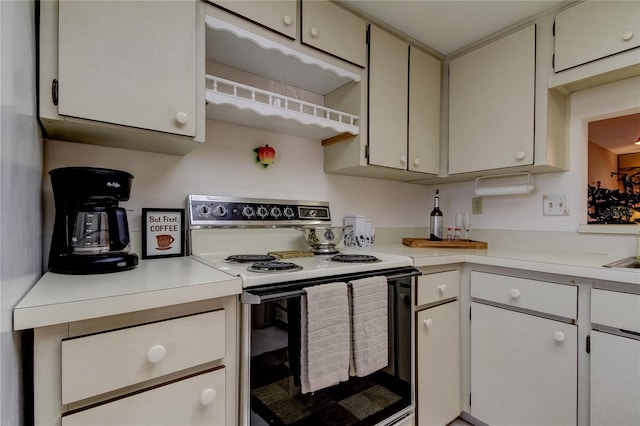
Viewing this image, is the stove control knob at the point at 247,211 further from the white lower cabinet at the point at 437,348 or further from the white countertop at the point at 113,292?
the white lower cabinet at the point at 437,348

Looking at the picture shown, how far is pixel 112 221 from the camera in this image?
1.02 m

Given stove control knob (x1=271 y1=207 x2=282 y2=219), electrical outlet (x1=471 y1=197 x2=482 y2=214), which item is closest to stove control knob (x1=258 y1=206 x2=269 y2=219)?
stove control knob (x1=271 y1=207 x2=282 y2=219)

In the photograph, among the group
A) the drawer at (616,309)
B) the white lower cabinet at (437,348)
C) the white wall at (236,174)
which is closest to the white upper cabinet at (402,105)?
the white wall at (236,174)

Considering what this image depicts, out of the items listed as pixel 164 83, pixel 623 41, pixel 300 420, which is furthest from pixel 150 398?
pixel 623 41

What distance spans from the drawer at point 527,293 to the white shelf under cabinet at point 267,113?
99 centimetres

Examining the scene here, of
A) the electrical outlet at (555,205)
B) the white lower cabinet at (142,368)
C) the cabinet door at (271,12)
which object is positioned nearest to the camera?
the white lower cabinet at (142,368)

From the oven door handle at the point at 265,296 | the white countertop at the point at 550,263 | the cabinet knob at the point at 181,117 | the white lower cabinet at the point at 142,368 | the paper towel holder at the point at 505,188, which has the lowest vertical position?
the white lower cabinet at the point at 142,368

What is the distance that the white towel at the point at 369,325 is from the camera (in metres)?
1.13

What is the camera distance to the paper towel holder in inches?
73.1

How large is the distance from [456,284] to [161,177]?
4.93ft

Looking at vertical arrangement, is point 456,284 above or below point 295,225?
below

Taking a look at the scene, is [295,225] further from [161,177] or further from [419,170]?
[419,170]

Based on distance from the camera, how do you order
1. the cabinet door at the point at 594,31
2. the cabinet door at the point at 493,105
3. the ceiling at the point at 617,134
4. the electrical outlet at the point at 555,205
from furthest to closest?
the ceiling at the point at 617,134, the electrical outlet at the point at 555,205, the cabinet door at the point at 493,105, the cabinet door at the point at 594,31

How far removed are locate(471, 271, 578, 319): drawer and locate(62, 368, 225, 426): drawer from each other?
1.24 meters
